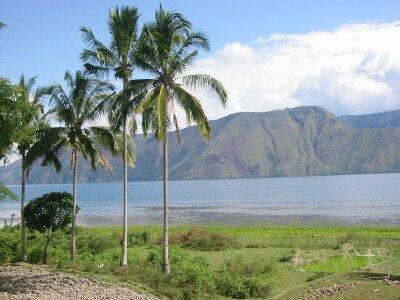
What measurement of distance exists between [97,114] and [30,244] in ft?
46.1

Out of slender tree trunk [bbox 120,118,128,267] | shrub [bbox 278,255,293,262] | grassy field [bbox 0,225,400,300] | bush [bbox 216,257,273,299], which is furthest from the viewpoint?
shrub [bbox 278,255,293,262]

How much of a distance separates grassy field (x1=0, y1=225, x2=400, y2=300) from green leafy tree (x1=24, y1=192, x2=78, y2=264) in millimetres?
2261

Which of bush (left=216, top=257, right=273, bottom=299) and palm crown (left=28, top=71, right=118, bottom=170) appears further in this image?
palm crown (left=28, top=71, right=118, bottom=170)

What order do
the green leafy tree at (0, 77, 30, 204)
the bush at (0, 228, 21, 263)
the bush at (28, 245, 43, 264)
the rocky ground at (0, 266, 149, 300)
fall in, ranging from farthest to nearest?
the bush at (28, 245, 43, 264) < the bush at (0, 228, 21, 263) < the green leafy tree at (0, 77, 30, 204) < the rocky ground at (0, 266, 149, 300)

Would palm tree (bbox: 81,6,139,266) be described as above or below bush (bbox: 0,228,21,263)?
above

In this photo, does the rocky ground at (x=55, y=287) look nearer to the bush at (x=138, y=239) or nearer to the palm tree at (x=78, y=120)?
the palm tree at (x=78, y=120)

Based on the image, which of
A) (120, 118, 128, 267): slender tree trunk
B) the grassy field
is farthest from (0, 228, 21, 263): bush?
(120, 118, 128, 267): slender tree trunk

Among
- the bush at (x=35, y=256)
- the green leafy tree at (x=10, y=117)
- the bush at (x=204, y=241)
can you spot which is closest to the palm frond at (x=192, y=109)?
the green leafy tree at (x=10, y=117)

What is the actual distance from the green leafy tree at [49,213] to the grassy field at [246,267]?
2261mm

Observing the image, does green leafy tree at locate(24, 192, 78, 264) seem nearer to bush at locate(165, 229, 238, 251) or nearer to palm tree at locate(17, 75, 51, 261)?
palm tree at locate(17, 75, 51, 261)

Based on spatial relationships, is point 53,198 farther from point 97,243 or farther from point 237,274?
point 237,274

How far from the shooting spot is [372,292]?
20.5m

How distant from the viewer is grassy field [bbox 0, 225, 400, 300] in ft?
71.4

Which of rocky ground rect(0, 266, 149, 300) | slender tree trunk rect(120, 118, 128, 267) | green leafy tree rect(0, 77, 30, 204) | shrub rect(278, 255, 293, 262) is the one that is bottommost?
shrub rect(278, 255, 293, 262)
